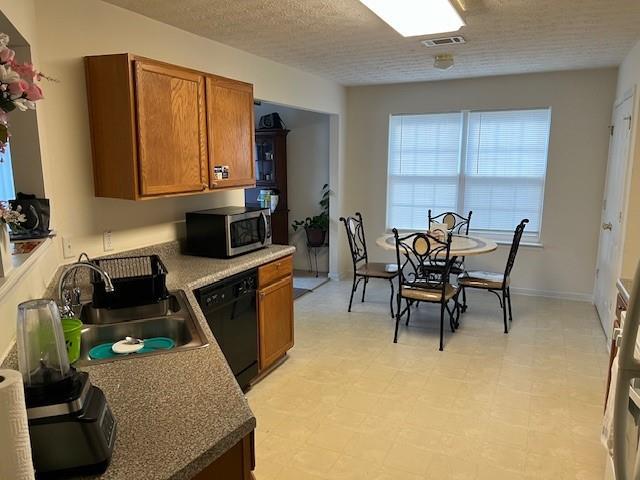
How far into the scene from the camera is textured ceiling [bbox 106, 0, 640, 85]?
107 inches

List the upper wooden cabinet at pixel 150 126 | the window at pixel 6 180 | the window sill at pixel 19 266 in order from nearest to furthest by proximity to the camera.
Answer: the window sill at pixel 19 266 < the window at pixel 6 180 < the upper wooden cabinet at pixel 150 126

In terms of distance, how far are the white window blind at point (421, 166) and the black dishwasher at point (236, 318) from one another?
10.4 feet

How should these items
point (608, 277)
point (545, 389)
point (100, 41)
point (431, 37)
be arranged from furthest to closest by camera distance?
point (608, 277) → point (431, 37) → point (545, 389) → point (100, 41)

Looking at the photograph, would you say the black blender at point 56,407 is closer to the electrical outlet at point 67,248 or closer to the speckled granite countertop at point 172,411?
the speckled granite countertop at point 172,411

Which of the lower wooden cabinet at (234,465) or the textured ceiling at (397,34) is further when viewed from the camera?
the textured ceiling at (397,34)

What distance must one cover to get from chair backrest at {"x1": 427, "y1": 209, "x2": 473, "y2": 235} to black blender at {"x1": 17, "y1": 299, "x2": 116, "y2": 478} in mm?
4389

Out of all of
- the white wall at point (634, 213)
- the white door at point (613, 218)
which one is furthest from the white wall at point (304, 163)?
the white wall at point (634, 213)

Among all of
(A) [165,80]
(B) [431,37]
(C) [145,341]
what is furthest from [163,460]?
(B) [431,37]

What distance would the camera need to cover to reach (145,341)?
197 cm

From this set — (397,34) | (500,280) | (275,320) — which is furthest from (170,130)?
(500,280)

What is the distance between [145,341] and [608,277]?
3.98 metres

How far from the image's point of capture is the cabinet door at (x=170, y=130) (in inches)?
98.9

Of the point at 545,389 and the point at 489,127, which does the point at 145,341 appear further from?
the point at 489,127

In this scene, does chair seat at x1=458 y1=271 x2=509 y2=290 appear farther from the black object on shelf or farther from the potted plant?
the black object on shelf
